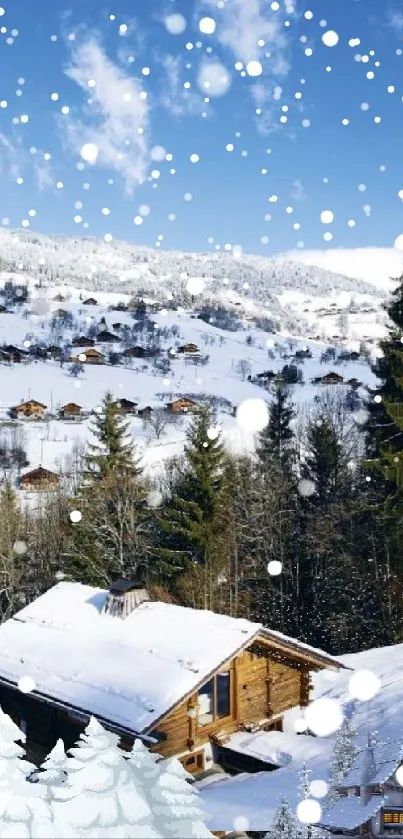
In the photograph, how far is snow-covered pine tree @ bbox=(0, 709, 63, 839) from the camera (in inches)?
217

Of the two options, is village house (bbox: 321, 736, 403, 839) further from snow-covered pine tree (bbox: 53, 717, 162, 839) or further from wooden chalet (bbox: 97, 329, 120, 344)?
wooden chalet (bbox: 97, 329, 120, 344)

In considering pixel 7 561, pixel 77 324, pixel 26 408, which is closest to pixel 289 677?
pixel 7 561

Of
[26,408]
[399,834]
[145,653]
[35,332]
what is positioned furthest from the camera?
[35,332]

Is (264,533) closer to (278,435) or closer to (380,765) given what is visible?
(278,435)

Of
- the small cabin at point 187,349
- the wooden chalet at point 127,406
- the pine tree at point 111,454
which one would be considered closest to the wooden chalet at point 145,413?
the wooden chalet at point 127,406

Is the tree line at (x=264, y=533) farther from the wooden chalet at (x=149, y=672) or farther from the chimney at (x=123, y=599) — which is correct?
the chimney at (x=123, y=599)

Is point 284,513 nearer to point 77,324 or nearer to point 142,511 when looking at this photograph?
point 142,511

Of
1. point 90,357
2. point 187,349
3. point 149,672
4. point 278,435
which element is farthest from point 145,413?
point 149,672

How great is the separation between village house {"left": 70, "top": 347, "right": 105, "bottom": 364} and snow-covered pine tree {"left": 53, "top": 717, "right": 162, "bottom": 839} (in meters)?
101

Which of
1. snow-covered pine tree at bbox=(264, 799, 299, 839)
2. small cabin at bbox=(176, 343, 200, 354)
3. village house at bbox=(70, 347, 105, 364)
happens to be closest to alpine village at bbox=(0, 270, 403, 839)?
snow-covered pine tree at bbox=(264, 799, 299, 839)

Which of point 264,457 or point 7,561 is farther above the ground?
point 264,457

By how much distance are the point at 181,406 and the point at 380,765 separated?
73.9m

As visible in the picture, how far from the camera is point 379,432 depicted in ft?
83.7

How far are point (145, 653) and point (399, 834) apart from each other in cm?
1081
